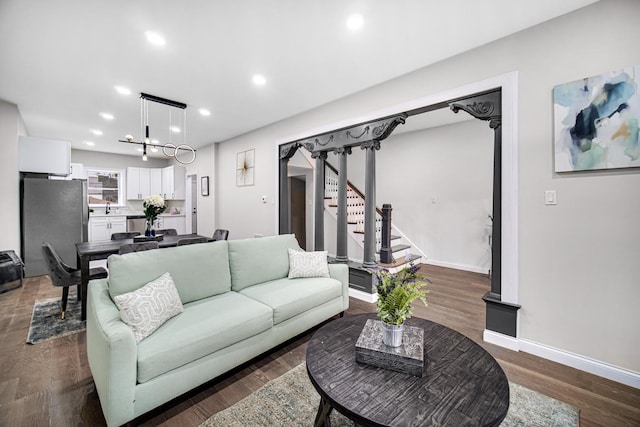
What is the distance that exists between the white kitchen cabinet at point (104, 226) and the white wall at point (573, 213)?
840 centimetres

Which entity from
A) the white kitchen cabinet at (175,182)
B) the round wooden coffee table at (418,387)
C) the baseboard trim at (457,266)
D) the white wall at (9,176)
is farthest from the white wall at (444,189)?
the white wall at (9,176)

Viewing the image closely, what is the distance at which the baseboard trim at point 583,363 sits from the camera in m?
1.91

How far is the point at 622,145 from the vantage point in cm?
191

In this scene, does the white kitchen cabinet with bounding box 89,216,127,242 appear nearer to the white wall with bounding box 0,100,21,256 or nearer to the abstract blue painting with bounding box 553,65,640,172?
the white wall with bounding box 0,100,21,256

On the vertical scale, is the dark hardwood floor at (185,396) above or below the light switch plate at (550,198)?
below

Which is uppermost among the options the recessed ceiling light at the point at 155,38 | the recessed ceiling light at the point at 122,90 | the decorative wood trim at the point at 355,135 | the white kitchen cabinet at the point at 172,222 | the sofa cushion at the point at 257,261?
the recessed ceiling light at the point at 122,90

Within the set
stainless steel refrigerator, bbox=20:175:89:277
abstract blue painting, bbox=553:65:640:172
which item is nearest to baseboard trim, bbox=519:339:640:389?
abstract blue painting, bbox=553:65:640:172

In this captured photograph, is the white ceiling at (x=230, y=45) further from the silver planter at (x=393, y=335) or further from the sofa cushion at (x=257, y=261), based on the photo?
the silver planter at (x=393, y=335)

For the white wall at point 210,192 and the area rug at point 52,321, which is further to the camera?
the white wall at point 210,192

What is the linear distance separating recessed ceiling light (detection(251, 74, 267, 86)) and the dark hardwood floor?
3029 millimetres

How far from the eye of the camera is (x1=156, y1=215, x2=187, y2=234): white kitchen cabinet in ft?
25.6

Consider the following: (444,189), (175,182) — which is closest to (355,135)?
(444,189)

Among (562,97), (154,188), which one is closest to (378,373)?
(562,97)

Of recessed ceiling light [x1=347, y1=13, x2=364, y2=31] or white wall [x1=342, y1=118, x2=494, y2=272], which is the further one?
white wall [x1=342, y1=118, x2=494, y2=272]
